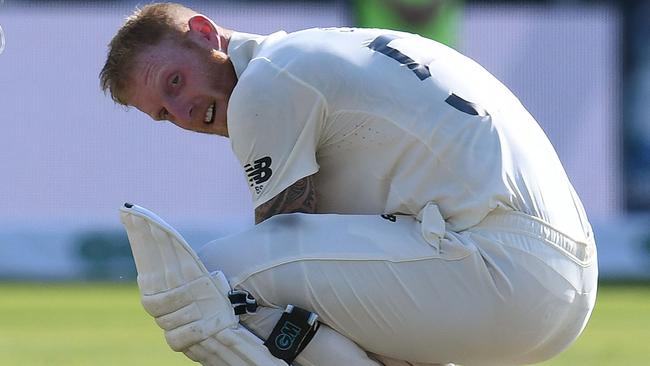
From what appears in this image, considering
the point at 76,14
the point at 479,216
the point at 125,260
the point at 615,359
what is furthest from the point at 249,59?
the point at 76,14

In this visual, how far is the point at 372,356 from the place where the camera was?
12.3 feet

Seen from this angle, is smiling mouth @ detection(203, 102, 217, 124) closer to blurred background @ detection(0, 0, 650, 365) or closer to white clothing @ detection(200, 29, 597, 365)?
white clothing @ detection(200, 29, 597, 365)

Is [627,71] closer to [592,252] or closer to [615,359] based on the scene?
[615,359]

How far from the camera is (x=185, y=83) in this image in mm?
3879

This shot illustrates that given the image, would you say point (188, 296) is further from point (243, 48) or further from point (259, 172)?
point (243, 48)

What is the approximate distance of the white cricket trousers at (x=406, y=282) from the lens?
362cm

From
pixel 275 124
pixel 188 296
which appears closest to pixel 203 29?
pixel 275 124

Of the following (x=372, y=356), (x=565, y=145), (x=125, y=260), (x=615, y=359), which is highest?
(x=372, y=356)

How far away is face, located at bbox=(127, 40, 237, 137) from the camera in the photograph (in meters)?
3.85

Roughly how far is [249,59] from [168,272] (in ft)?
2.20

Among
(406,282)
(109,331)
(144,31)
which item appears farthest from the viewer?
(109,331)

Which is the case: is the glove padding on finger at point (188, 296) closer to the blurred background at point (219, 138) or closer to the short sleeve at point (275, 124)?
the short sleeve at point (275, 124)

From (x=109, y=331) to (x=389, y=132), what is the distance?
5.06 metres

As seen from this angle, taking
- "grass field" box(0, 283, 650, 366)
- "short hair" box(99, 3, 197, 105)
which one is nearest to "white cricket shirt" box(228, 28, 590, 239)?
"short hair" box(99, 3, 197, 105)
